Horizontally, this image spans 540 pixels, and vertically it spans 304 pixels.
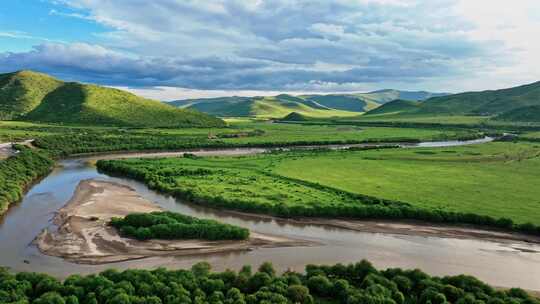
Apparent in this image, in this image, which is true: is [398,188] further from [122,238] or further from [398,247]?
[122,238]

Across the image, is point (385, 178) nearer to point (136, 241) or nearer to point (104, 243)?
point (136, 241)

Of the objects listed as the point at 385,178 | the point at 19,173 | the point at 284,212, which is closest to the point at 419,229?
the point at 284,212

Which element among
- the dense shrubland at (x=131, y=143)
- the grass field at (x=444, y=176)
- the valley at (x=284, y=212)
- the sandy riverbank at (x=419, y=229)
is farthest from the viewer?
the dense shrubland at (x=131, y=143)

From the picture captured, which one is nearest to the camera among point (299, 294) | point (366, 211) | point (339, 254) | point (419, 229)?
point (299, 294)

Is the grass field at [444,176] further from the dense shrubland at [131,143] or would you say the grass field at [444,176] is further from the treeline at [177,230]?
the dense shrubland at [131,143]

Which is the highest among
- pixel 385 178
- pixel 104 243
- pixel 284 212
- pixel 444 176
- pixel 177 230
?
pixel 444 176

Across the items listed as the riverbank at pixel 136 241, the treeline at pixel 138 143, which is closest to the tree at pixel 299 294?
the riverbank at pixel 136 241
